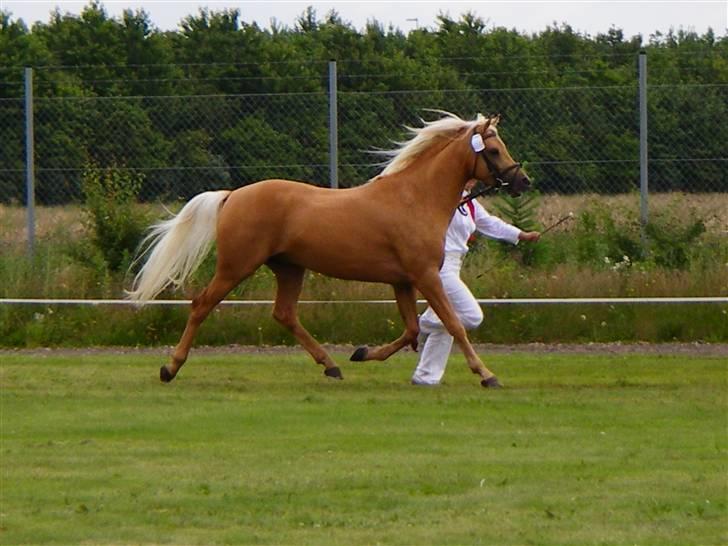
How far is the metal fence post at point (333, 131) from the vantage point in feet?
61.9

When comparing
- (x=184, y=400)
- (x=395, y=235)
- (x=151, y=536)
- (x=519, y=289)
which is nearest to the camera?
(x=151, y=536)

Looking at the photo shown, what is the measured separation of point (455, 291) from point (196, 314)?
2.04 metres

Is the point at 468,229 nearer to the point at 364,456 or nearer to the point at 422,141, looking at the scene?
the point at 422,141

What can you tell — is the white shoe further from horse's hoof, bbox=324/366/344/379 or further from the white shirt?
the white shirt

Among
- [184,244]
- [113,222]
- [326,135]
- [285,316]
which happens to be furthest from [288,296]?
[326,135]

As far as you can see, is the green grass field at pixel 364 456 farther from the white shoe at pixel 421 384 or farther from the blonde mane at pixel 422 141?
the blonde mane at pixel 422 141

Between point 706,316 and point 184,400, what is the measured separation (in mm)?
6261

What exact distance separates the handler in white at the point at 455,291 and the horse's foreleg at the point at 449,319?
26 centimetres

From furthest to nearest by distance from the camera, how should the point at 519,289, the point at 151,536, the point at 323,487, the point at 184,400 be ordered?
the point at 519,289, the point at 184,400, the point at 323,487, the point at 151,536

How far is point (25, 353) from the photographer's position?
53.7 ft

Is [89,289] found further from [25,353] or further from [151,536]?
[151,536]

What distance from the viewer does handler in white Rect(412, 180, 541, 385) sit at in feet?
44.3

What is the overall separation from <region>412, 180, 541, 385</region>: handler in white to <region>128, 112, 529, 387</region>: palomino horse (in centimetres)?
32

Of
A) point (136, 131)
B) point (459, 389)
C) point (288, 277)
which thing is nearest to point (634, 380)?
point (459, 389)
